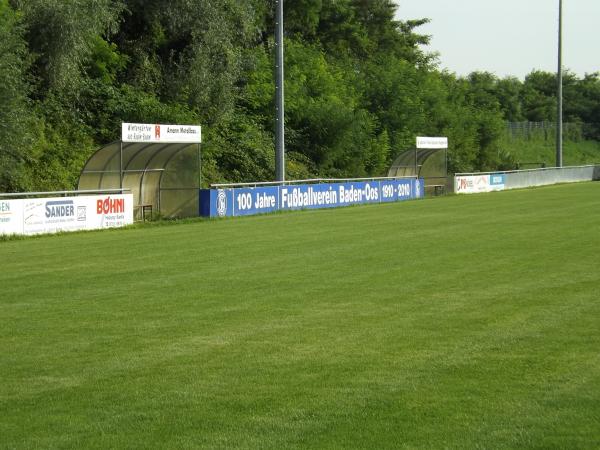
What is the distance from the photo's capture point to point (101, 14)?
4297cm

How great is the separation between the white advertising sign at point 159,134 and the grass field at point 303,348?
30.3 ft

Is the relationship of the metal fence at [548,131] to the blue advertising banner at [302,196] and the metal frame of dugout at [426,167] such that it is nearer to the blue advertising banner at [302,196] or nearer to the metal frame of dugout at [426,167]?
the metal frame of dugout at [426,167]

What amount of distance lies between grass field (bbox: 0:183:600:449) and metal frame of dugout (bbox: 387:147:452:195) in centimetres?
3179

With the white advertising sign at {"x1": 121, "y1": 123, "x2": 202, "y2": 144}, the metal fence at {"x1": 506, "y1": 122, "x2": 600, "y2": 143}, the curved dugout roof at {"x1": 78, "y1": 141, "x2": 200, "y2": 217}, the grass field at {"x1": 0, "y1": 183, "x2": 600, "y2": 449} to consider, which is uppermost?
the metal fence at {"x1": 506, "y1": 122, "x2": 600, "y2": 143}

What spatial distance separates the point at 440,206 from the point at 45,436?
3460 centimetres

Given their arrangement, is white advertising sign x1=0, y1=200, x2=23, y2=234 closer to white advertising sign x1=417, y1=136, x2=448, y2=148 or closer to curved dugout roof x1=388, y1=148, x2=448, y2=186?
white advertising sign x1=417, y1=136, x2=448, y2=148

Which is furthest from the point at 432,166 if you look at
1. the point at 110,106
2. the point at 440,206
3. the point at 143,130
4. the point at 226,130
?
the point at 143,130

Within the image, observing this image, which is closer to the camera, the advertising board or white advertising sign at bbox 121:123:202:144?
A: white advertising sign at bbox 121:123:202:144

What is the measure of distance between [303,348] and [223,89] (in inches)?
1653

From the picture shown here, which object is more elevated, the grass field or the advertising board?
the advertising board

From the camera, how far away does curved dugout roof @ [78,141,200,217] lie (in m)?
33.8

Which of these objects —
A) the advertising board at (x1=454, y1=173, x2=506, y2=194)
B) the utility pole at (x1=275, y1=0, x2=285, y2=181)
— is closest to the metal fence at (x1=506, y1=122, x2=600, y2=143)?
the advertising board at (x1=454, y1=173, x2=506, y2=194)

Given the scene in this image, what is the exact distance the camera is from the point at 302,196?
4072 cm

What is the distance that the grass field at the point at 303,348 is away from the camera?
7570mm
